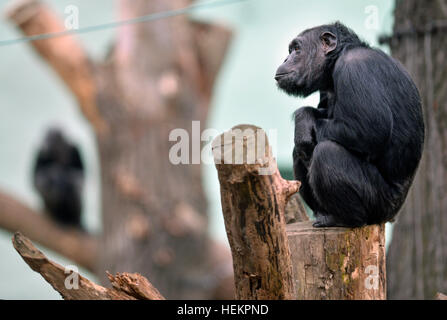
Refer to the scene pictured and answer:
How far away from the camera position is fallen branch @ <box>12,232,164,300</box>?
9.98 feet

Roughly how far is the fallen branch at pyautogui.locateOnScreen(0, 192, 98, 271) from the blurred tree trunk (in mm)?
5943

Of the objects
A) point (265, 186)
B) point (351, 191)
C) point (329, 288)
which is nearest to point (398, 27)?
point (351, 191)

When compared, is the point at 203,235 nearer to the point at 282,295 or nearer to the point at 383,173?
the point at 383,173

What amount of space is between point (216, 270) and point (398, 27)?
502 centimetres

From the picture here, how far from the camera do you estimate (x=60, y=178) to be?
11391mm

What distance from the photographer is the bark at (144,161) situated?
9305mm

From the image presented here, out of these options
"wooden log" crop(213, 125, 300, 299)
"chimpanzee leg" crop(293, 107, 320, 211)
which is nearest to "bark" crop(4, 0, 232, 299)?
"chimpanzee leg" crop(293, 107, 320, 211)

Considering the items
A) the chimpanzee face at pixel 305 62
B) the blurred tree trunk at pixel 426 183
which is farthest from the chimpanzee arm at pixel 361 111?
the blurred tree trunk at pixel 426 183

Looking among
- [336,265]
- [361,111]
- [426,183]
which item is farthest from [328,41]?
[426,183]

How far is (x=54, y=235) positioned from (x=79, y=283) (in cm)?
767

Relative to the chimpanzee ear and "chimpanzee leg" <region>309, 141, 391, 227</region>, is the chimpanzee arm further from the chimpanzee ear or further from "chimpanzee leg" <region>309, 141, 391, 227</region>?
the chimpanzee ear

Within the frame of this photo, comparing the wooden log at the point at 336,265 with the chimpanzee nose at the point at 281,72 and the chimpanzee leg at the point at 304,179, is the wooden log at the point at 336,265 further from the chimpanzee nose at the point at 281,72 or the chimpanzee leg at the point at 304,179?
the chimpanzee nose at the point at 281,72

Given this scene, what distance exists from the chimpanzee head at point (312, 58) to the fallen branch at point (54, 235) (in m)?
7.09

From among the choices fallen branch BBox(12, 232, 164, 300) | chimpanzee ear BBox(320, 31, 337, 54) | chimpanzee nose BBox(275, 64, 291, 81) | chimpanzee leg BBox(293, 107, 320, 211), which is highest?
chimpanzee ear BBox(320, 31, 337, 54)
